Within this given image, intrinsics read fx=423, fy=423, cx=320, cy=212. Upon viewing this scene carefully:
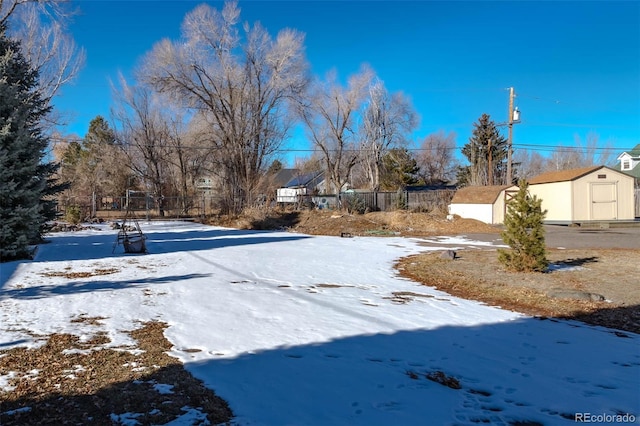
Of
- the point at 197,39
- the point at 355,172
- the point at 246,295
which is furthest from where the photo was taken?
the point at 355,172

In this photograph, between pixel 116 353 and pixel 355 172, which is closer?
pixel 116 353

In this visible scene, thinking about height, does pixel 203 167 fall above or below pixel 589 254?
above

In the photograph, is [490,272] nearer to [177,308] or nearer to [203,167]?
[177,308]

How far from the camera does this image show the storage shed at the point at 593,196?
24.2 metres

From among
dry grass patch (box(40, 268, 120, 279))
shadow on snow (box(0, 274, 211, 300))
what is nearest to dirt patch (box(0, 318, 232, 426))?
shadow on snow (box(0, 274, 211, 300))

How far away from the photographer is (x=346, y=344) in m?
4.51

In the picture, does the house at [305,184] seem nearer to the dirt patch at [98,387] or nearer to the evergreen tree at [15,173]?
the evergreen tree at [15,173]

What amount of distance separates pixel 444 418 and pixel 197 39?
32.3 meters

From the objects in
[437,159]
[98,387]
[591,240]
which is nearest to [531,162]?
[437,159]

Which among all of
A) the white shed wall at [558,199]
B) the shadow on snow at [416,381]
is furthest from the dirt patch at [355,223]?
the shadow on snow at [416,381]

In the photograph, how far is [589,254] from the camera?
12.5 metres

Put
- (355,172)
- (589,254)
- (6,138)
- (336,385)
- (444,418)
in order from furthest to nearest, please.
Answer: (355,172) < (589,254) < (6,138) < (336,385) < (444,418)

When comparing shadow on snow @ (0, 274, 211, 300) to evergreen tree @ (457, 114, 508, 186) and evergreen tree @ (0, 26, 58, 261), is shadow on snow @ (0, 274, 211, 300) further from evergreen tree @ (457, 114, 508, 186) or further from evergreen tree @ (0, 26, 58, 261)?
evergreen tree @ (457, 114, 508, 186)

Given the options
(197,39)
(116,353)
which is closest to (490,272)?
(116,353)
